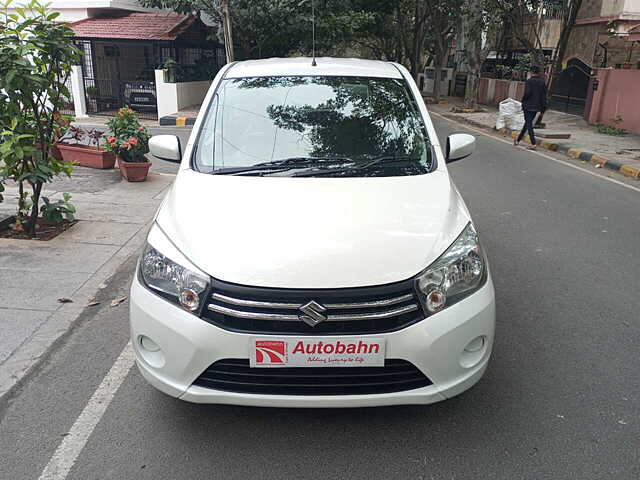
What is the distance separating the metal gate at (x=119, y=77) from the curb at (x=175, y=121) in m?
1.73

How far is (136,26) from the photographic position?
1827cm

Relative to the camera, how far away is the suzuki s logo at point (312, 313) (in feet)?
8.03

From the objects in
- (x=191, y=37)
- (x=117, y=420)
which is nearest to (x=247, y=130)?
(x=117, y=420)

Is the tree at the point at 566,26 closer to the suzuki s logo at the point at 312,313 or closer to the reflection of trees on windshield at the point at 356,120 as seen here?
the reflection of trees on windshield at the point at 356,120

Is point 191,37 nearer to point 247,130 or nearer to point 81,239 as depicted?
point 81,239

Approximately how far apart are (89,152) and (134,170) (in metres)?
1.45

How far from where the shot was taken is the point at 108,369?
136 inches

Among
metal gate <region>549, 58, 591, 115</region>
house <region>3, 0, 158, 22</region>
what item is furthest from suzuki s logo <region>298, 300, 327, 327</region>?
house <region>3, 0, 158, 22</region>

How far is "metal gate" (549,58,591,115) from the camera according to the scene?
19.3m

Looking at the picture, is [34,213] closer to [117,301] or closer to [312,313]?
[117,301]

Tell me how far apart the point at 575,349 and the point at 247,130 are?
2623 mm

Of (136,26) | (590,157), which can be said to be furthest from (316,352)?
(136,26)

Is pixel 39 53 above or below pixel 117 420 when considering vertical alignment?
above

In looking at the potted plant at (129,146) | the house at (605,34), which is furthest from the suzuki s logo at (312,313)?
the house at (605,34)
